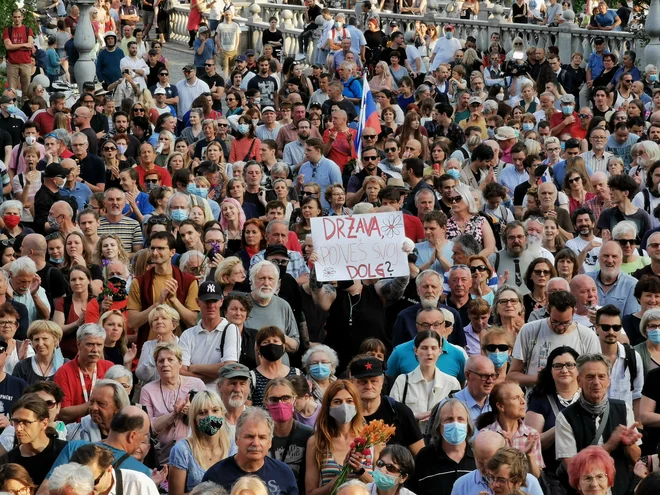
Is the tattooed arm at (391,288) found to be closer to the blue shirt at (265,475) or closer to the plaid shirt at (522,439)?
the plaid shirt at (522,439)

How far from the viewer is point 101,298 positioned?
13.0 meters

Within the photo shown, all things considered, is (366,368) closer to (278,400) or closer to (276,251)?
(278,400)

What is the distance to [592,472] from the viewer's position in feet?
29.0

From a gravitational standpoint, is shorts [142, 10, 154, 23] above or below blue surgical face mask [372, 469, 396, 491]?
below

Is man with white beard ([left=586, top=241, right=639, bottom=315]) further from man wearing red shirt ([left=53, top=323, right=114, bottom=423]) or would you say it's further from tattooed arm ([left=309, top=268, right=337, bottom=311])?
man wearing red shirt ([left=53, top=323, right=114, bottom=423])

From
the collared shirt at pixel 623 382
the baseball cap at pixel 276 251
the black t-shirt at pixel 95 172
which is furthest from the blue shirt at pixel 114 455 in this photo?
the black t-shirt at pixel 95 172

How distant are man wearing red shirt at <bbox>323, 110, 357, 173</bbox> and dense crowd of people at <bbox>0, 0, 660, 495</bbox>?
0.09 ft

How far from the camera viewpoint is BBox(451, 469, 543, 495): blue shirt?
29.7 ft

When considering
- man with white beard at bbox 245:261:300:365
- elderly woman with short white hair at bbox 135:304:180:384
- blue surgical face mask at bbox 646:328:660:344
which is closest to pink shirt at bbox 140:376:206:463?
elderly woman with short white hair at bbox 135:304:180:384

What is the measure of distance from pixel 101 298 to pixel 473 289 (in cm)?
300

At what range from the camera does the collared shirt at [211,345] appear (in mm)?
11727

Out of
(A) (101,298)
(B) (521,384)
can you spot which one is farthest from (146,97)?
(B) (521,384)

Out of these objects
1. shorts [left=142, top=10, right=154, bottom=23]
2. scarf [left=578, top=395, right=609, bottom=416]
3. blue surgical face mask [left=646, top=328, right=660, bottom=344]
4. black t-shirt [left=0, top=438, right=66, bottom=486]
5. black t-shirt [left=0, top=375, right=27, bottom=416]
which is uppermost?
blue surgical face mask [left=646, top=328, right=660, bottom=344]

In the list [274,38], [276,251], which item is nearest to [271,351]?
[276,251]
